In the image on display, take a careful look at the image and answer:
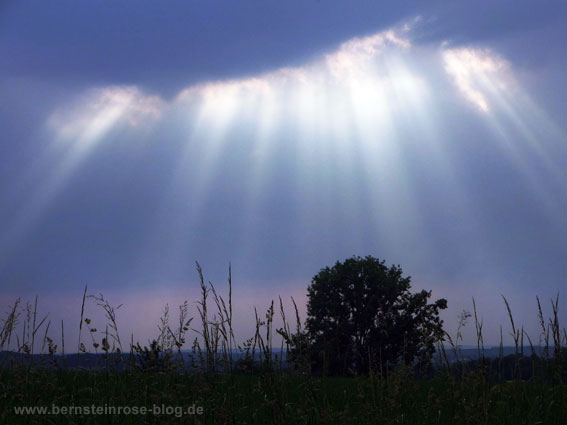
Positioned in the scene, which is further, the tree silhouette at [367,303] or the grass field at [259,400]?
the tree silhouette at [367,303]

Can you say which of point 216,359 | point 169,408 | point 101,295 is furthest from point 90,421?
point 216,359

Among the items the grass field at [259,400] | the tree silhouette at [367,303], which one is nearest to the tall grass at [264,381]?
the grass field at [259,400]

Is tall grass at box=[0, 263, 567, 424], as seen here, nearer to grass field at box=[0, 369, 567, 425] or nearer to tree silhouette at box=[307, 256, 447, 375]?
grass field at box=[0, 369, 567, 425]

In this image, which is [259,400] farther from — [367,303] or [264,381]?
[367,303]

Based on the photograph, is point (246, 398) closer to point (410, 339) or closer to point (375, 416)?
point (375, 416)

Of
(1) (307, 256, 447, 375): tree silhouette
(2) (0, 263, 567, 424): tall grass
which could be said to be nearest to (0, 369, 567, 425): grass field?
(2) (0, 263, 567, 424): tall grass

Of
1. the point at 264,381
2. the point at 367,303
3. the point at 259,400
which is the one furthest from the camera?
the point at 367,303

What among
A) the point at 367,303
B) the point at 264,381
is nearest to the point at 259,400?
the point at 264,381

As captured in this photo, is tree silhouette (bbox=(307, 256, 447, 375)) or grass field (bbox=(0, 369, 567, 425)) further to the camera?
tree silhouette (bbox=(307, 256, 447, 375))

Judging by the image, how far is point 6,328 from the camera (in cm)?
566

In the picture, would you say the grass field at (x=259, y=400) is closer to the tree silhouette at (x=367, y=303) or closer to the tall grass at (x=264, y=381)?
the tall grass at (x=264, y=381)

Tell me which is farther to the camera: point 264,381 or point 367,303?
point 367,303

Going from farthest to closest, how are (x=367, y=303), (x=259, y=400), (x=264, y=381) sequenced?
(x=367, y=303)
(x=259, y=400)
(x=264, y=381)

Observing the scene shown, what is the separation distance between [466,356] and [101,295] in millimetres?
4015
